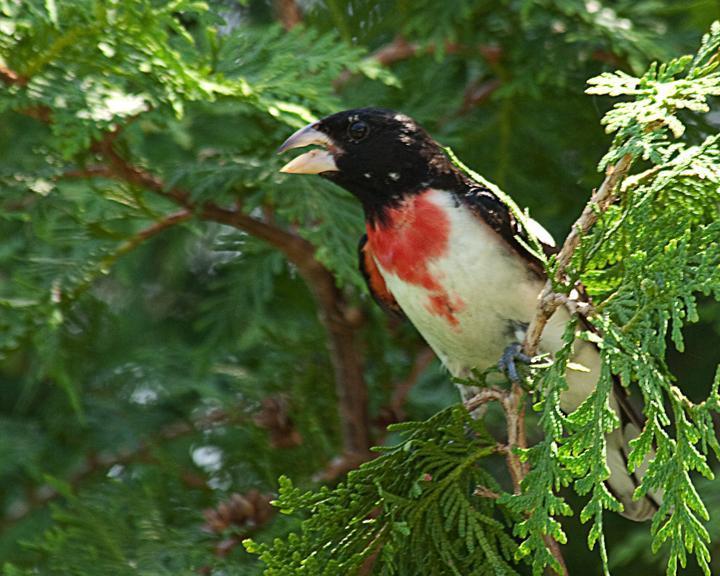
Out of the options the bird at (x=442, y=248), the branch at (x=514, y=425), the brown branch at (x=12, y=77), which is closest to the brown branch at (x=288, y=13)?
the bird at (x=442, y=248)

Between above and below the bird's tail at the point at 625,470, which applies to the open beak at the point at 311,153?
above

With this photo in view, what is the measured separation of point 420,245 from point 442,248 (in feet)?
0.19

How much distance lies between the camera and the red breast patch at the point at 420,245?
275 cm

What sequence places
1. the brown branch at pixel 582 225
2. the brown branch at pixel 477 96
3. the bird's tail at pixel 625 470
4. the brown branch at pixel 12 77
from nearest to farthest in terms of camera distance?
the brown branch at pixel 582 225 < the brown branch at pixel 12 77 < the bird's tail at pixel 625 470 < the brown branch at pixel 477 96

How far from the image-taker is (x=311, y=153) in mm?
2832

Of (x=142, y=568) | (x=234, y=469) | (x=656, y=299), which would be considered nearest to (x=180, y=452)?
(x=234, y=469)

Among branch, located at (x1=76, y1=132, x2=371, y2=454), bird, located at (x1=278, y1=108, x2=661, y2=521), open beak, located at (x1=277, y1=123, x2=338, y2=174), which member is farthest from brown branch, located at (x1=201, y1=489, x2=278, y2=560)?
open beak, located at (x1=277, y1=123, x2=338, y2=174)

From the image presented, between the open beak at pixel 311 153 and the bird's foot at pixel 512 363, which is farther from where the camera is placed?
the open beak at pixel 311 153

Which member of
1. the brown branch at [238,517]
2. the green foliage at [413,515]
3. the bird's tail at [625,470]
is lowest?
the brown branch at [238,517]

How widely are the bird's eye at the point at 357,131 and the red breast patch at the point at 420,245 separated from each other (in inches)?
7.7

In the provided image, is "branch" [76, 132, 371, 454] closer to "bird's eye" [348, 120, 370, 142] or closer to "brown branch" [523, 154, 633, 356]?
"bird's eye" [348, 120, 370, 142]

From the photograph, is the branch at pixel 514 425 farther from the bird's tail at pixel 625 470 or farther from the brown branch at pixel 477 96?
the brown branch at pixel 477 96

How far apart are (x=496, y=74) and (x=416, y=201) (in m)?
0.76

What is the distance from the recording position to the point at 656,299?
1.83 m
